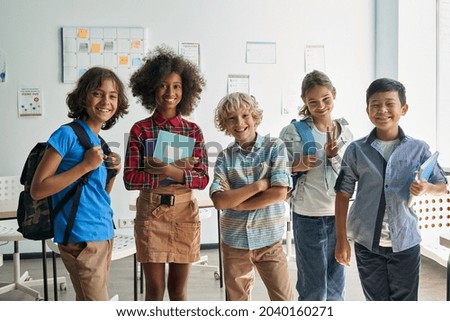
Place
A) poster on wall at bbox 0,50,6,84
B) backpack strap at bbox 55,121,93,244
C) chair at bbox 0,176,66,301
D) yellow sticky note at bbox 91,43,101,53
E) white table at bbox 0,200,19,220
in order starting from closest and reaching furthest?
backpack strap at bbox 55,121,93,244
white table at bbox 0,200,19,220
chair at bbox 0,176,66,301
poster on wall at bbox 0,50,6,84
yellow sticky note at bbox 91,43,101,53

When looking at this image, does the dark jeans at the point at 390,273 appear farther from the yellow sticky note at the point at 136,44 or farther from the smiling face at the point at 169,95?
the yellow sticky note at the point at 136,44

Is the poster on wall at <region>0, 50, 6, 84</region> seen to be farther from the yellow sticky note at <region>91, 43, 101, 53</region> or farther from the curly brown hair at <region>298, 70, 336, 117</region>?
the curly brown hair at <region>298, 70, 336, 117</region>

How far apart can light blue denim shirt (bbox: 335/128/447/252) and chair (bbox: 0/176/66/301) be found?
1.54 meters

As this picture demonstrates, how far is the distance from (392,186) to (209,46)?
2.29 m

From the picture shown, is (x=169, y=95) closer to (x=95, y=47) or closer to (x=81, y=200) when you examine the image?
(x=81, y=200)

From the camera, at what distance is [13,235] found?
2391mm

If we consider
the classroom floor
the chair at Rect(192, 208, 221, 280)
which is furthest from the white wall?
the chair at Rect(192, 208, 221, 280)

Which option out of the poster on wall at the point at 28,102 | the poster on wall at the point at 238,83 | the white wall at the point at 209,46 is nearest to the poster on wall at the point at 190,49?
the white wall at the point at 209,46

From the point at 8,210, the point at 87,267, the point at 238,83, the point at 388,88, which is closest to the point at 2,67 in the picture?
the point at 8,210

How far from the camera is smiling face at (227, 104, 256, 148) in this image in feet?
4.84

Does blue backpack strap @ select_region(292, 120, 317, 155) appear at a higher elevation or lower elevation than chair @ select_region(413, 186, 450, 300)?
higher

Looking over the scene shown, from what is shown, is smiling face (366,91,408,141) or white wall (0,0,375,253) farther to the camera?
white wall (0,0,375,253)

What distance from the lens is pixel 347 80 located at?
3484 mm
